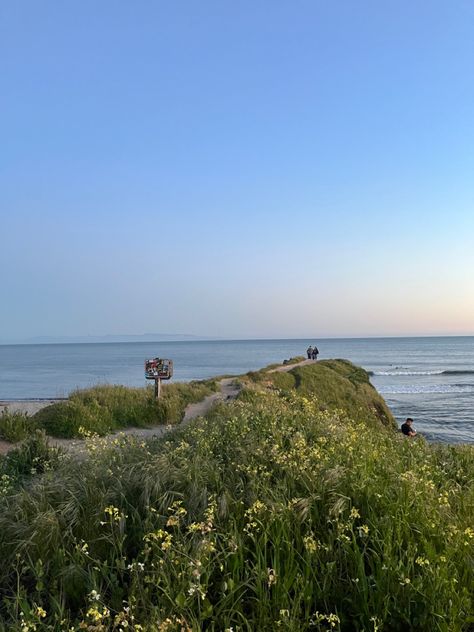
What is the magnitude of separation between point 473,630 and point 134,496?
2.99m

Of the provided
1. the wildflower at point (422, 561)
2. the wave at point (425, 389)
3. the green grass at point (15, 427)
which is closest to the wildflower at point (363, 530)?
the wildflower at point (422, 561)

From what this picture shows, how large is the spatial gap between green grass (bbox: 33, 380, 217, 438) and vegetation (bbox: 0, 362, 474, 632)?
6726mm

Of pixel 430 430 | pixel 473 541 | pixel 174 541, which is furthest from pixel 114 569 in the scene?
pixel 430 430

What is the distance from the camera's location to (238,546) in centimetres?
348

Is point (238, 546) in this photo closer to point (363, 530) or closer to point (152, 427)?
point (363, 530)

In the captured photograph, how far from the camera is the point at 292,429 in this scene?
6941mm

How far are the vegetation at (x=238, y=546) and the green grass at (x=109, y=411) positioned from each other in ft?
22.1

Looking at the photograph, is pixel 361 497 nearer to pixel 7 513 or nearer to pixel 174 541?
pixel 174 541

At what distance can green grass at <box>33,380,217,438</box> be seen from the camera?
12.0 meters

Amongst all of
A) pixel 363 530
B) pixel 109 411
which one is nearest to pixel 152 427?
pixel 109 411

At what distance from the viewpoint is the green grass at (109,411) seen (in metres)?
12.0

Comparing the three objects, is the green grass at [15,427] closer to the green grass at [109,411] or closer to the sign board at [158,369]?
the green grass at [109,411]

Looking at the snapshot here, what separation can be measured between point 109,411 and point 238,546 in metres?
10.8

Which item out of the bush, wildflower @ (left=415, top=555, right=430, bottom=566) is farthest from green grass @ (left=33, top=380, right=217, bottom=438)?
wildflower @ (left=415, top=555, right=430, bottom=566)
